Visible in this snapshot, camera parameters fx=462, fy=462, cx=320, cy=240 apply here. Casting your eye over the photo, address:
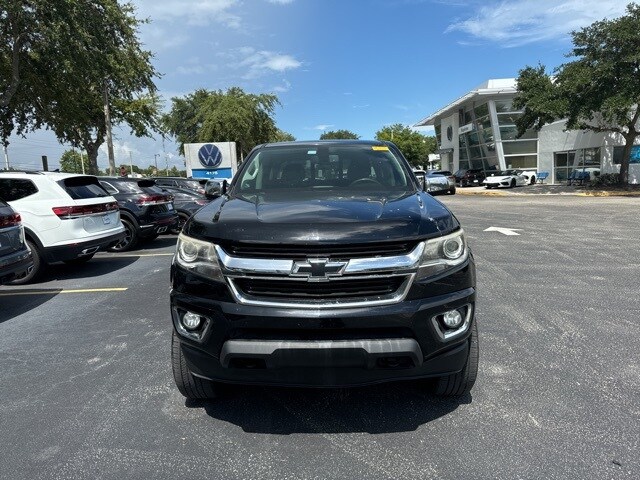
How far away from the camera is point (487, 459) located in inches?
99.0

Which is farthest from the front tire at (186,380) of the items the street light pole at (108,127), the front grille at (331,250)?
the street light pole at (108,127)

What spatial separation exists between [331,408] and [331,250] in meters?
1.20

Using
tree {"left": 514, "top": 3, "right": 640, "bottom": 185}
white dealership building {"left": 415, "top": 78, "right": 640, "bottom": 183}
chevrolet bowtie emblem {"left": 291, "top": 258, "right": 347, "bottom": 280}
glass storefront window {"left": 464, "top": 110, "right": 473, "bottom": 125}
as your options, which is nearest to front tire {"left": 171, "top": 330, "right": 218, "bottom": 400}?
chevrolet bowtie emblem {"left": 291, "top": 258, "right": 347, "bottom": 280}

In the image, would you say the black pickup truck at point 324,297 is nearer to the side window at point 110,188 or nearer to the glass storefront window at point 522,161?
the side window at point 110,188

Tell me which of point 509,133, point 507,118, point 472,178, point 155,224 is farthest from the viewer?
point 507,118

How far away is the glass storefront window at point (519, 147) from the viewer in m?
41.3

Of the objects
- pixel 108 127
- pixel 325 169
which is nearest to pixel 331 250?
pixel 325 169

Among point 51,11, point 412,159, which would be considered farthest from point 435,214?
point 412,159

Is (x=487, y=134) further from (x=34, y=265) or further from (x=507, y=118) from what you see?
(x=34, y=265)

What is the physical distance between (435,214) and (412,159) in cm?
7381

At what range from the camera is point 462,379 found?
116 inches

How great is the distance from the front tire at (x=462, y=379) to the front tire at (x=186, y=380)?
1.48m

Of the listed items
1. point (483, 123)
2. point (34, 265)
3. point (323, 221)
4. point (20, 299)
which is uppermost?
point (483, 123)

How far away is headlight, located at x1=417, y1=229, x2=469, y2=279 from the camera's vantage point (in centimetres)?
254
